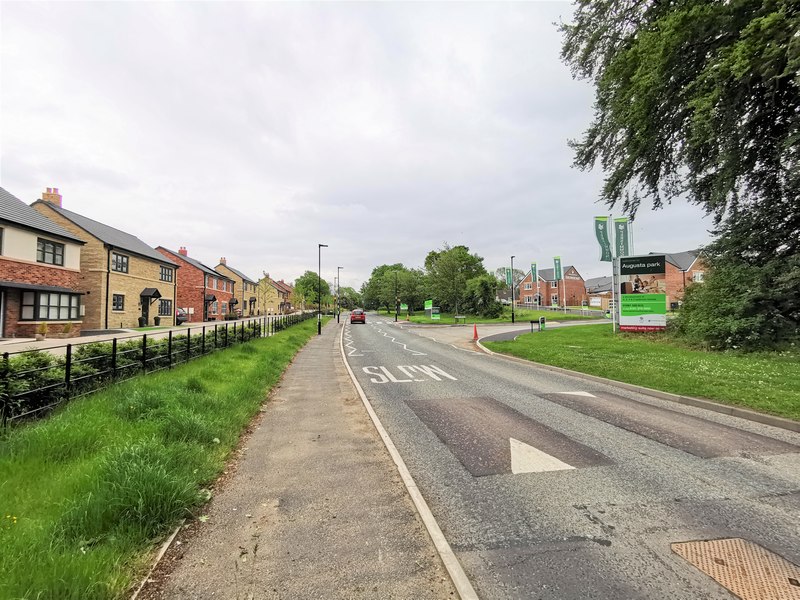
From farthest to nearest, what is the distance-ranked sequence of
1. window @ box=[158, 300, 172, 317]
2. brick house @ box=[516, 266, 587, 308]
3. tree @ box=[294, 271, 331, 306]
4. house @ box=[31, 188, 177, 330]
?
tree @ box=[294, 271, 331, 306]
brick house @ box=[516, 266, 587, 308]
window @ box=[158, 300, 172, 317]
house @ box=[31, 188, 177, 330]

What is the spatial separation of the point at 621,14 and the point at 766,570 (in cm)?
1773

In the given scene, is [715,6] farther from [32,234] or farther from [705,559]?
[32,234]

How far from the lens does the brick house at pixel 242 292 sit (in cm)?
6450

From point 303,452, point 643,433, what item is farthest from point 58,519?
point 643,433

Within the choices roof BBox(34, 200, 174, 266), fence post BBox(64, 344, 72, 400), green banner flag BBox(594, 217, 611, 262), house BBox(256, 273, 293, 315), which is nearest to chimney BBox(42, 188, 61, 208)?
roof BBox(34, 200, 174, 266)

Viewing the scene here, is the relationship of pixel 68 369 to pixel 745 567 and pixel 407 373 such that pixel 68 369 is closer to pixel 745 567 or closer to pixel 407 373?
pixel 407 373

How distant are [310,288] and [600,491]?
4238 inches

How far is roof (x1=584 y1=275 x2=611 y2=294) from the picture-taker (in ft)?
281

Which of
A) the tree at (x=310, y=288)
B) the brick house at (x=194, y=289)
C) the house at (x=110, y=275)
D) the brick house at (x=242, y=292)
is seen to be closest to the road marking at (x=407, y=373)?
the house at (x=110, y=275)

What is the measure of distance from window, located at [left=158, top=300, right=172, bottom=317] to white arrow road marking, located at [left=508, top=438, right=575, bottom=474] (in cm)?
4035

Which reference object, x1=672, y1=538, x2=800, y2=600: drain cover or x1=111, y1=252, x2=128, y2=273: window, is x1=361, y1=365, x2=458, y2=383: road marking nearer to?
x1=672, y1=538, x2=800, y2=600: drain cover

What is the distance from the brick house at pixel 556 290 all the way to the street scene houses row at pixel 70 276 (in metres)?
70.3

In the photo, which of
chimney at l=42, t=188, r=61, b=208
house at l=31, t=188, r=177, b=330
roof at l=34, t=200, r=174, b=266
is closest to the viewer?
house at l=31, t=188, r=177, b=330

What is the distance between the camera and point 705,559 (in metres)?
2.98
